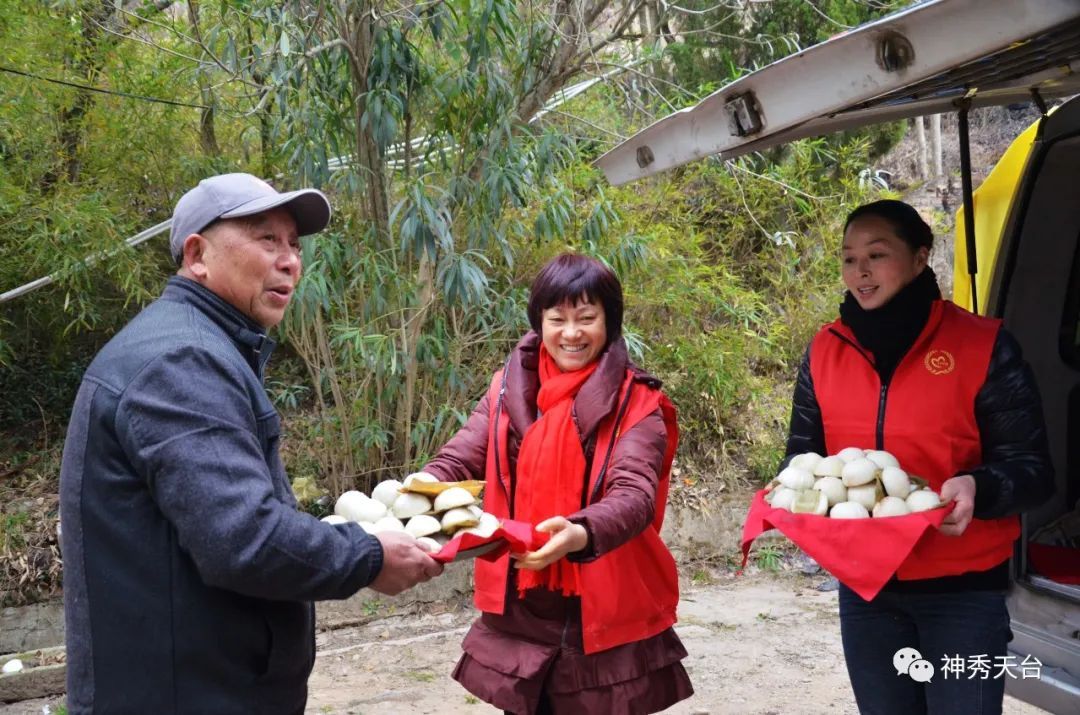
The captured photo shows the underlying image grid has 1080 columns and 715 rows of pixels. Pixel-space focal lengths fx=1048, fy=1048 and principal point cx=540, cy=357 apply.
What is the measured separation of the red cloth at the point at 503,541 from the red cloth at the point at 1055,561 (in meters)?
1.91

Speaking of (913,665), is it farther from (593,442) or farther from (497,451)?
(497,451)

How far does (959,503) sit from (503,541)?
1.13 meters

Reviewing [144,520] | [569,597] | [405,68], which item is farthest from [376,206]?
[144,520]

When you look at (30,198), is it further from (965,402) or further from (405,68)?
(965,402)

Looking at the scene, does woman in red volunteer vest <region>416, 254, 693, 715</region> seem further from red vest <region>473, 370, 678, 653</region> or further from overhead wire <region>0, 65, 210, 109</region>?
overhead wire <region>0, 65, 210, 109</region>

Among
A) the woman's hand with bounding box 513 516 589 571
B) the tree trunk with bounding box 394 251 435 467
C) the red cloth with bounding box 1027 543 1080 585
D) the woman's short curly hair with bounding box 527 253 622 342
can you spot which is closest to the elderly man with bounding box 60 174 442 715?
the woman's hand with bounding box 513 516 589 571

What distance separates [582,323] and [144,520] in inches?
51.2

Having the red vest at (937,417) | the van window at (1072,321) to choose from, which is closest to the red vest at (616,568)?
the red vest at (937,417)

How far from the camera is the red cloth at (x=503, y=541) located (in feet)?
7.60

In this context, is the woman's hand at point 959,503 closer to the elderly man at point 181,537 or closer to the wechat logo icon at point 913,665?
the wechat logo icon at point 913,665

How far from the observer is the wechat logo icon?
2.78m

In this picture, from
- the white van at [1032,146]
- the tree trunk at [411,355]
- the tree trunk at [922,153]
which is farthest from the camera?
the tree trunk at [922,153]

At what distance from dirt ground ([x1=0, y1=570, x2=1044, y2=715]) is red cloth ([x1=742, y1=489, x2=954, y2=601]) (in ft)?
7.26

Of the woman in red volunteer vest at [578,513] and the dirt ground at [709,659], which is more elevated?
the woman in red volunteer vest at [578,513]
